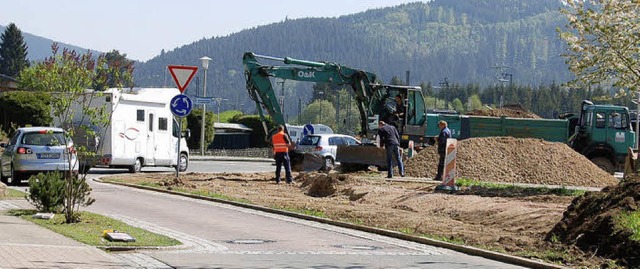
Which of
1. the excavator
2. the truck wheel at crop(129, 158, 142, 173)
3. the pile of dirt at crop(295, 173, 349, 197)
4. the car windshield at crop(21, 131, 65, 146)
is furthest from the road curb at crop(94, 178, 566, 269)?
the excavator

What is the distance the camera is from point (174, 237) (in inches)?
610

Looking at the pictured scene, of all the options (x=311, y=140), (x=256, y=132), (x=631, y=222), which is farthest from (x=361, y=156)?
(x=256, y=132)

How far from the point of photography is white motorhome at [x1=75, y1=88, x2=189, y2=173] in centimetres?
3472

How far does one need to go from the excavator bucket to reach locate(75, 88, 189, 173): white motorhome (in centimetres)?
531

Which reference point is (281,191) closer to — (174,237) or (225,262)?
(174,237)

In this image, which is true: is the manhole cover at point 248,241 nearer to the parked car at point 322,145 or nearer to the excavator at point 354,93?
the excavator at point 354,93

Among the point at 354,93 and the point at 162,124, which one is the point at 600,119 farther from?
the point at 162,124

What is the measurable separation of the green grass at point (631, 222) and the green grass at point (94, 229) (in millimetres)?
5951

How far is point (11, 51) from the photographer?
13375 centimetres

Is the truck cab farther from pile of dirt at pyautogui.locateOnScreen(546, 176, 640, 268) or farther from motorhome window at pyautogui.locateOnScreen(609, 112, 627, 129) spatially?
pile of dirt at pyautogui.locateOnScreen(546, 176, 640, 268)

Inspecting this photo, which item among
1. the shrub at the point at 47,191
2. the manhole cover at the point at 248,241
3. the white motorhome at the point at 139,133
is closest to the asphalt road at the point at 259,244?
the manhole cover at the point at 248,241

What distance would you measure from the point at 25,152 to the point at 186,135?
10496mm

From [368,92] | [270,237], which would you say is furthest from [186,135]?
[270,237]

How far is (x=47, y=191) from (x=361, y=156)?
54.1 ft
